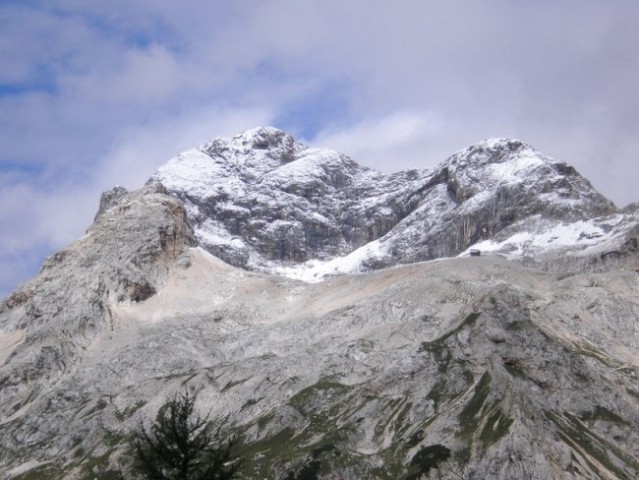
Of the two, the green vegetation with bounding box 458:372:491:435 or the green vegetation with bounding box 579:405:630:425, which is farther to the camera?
the green vegetation with bounding box 579:405:630:425

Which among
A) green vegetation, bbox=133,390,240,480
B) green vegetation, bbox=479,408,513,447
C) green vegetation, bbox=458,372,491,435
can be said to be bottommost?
green vegetation, bbox=133,390,240,480

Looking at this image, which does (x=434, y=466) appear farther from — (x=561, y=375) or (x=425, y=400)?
(x=561, y=375)

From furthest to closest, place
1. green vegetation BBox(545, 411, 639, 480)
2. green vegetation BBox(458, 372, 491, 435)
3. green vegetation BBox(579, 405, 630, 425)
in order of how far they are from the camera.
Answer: green vegetation BBox(579, 405, 630, 425) < green vegetation BBox(458, 372, 491, 435) < green vegetation BBox(545, 411, 639, 480)

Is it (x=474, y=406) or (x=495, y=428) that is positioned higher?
(x=474, y=406)

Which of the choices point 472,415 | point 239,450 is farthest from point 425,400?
point 239,450

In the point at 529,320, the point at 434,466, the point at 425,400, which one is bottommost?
the point at 434,466

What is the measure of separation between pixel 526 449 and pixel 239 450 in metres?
62.5

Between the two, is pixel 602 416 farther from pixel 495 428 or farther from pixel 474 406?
pixel 474 406

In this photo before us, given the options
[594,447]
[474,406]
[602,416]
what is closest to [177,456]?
[594,447]

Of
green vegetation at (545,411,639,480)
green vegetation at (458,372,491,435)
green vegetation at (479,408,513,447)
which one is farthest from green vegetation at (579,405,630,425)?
green vegetation at (458,372,491,435)

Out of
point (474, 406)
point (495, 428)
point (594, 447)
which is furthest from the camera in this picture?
point (474, 406)

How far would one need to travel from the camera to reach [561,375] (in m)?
179

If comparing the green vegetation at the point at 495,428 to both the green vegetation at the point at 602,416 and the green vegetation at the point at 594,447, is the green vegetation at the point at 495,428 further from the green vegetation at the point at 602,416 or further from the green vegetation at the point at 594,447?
the green vegetation at the point at 602,416

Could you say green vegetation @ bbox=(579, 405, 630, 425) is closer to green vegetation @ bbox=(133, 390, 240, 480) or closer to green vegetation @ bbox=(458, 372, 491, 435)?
green vegetation @ bbox=(458, 372, 491, 435)
